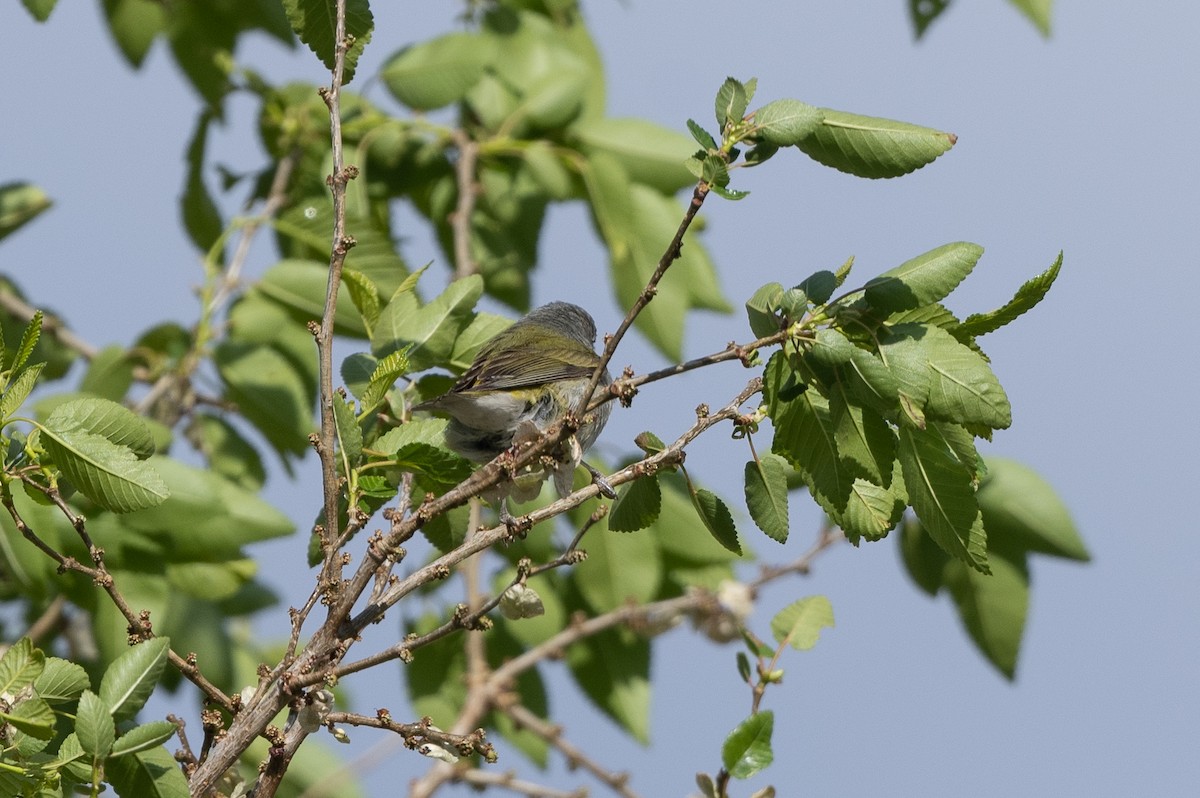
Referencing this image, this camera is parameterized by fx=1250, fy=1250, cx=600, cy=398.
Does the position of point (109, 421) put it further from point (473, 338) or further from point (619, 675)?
point (619, 675)

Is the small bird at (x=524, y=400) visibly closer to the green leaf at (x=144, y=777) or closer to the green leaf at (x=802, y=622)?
the green leaf at (x=802, y=622)

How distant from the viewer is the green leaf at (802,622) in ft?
9.45

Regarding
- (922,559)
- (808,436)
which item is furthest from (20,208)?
(808,436)

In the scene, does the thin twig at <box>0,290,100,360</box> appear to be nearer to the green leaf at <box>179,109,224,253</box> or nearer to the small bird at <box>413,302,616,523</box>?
the green leaf at <box>179,109,224,253</box>

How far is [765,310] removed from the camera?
81.2 inches

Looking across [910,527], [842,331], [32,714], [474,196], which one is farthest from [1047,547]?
[32,714]

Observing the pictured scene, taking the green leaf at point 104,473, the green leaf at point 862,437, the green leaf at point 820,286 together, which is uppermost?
the green leaf at point 820,286

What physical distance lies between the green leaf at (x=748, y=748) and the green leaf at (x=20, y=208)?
11.4 ft

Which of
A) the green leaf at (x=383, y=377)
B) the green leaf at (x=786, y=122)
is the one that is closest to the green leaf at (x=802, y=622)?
the green leaf at (x=383, y=377)

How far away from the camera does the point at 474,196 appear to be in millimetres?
5379

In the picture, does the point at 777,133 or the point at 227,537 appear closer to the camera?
the point at 777,133

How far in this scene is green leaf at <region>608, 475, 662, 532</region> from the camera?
2.32m

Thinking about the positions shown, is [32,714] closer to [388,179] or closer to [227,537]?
[227,537]

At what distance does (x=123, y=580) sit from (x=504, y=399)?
1200mm
